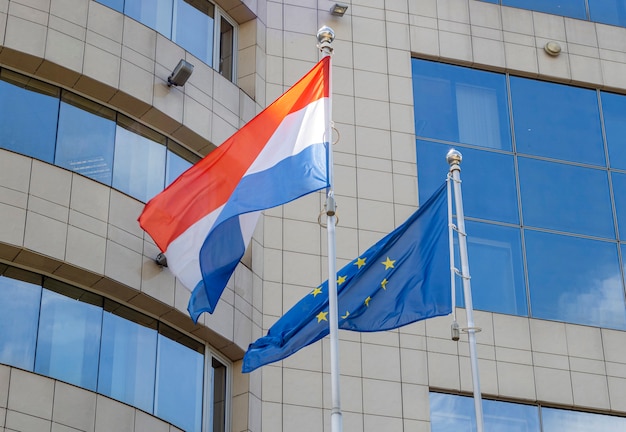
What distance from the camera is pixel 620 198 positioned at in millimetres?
31234

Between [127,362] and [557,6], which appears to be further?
[557,6]

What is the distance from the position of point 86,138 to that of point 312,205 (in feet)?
18.1

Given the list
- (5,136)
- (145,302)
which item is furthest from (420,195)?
(5,136)

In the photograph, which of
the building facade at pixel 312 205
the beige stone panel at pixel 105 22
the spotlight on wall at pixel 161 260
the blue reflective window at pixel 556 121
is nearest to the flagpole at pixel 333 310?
the building facade at pixel 312 205

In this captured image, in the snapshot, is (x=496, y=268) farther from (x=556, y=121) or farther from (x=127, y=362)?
(x=127, y=362)

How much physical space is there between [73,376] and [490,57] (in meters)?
14.4

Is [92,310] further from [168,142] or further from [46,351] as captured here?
[168,142]

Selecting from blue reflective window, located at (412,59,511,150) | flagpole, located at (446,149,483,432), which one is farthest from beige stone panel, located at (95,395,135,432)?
blue reflective window, located at (412,59,511,150)

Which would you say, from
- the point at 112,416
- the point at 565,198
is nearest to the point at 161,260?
the point at 112,416

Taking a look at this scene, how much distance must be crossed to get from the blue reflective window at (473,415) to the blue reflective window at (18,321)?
344 inches

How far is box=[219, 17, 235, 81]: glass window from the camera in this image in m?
29.0

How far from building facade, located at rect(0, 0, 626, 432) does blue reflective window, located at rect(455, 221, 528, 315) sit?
0.05m

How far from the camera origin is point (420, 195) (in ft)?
95.9

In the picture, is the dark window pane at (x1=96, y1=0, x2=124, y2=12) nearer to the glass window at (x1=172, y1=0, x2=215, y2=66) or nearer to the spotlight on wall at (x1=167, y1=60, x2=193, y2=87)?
the glass window at (x1=172, y1=0, x2=215, y2=66)
